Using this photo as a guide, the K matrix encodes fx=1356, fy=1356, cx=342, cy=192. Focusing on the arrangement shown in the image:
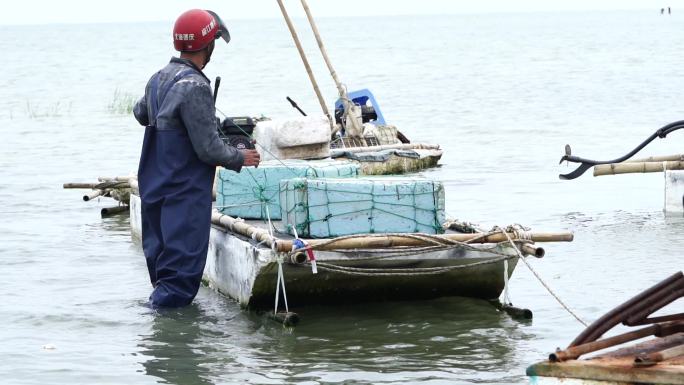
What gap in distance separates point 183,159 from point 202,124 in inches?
10.7

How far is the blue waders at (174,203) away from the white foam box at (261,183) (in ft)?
3.45

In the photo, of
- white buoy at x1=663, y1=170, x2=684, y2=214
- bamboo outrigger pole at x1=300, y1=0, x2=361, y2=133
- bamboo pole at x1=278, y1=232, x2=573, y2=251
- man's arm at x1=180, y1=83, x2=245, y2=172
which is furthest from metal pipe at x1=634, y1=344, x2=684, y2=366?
bamboo outrigger pole at x1=300, y1=0, x2=361, y2=133

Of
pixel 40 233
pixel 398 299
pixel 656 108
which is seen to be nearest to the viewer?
pixel 398 299

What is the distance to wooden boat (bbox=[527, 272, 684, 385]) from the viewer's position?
524 centimetres

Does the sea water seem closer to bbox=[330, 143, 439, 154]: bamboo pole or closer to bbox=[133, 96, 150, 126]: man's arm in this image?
bbox=[330, 143, 439, 154]: bamboo pole

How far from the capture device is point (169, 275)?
8.38 m

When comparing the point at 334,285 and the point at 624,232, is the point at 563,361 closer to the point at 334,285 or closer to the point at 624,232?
the point at 334,285

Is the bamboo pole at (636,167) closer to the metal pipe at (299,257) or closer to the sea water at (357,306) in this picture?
the sea water at (357,306)

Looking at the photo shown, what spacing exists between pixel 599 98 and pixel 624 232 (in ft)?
76.4

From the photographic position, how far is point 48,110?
35469 mm

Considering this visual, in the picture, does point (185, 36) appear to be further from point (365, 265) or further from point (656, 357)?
point (656, 357)

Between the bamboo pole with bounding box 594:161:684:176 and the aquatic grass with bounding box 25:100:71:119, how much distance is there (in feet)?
70.7

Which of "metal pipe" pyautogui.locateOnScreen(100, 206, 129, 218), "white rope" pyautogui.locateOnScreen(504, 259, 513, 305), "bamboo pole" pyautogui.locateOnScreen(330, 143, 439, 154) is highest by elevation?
"bamboo pole" pyautogui.locateOnScreen(330, 143, 439, 154)

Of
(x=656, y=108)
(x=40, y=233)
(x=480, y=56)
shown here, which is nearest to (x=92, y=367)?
(x=40, y=233)
